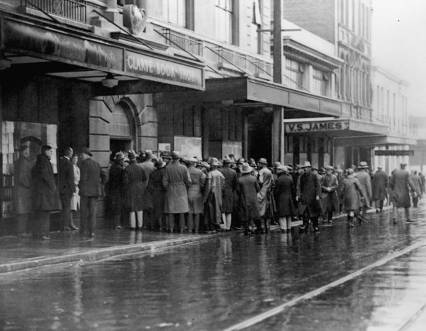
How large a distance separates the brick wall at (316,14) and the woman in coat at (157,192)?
98.6 feet

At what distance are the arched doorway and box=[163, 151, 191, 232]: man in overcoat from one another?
3220 mm

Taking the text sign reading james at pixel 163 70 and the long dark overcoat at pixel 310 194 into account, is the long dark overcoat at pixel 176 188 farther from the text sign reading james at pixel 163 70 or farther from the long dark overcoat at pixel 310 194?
the long dark overcoat at pixel 310 194

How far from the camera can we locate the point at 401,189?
2291 cm

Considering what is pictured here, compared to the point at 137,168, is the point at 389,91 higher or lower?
higher

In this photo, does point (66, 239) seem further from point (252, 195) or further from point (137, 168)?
point (252, 195)

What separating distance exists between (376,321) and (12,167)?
1138 cm

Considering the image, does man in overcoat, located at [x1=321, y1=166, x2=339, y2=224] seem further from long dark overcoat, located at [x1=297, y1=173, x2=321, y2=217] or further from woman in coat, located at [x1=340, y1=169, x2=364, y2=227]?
long dark overcoat, located at [x1=297, y1=173, x2=321, y2=217]

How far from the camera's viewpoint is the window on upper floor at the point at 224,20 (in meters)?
29.2

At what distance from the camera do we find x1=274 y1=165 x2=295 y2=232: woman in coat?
19922 millimetres

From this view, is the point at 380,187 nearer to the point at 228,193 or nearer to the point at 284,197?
the point at 284,197

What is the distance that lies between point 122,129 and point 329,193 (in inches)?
242

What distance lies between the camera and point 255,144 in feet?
107

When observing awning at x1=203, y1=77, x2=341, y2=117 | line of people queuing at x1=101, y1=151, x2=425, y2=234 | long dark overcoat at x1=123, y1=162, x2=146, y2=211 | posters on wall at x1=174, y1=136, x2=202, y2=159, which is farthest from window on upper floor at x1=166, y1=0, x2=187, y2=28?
long dark overcoat at x1=123, y1=162, x2=146, y2=211

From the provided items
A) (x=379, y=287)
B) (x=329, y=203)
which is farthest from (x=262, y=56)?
(x=379, y=287)
